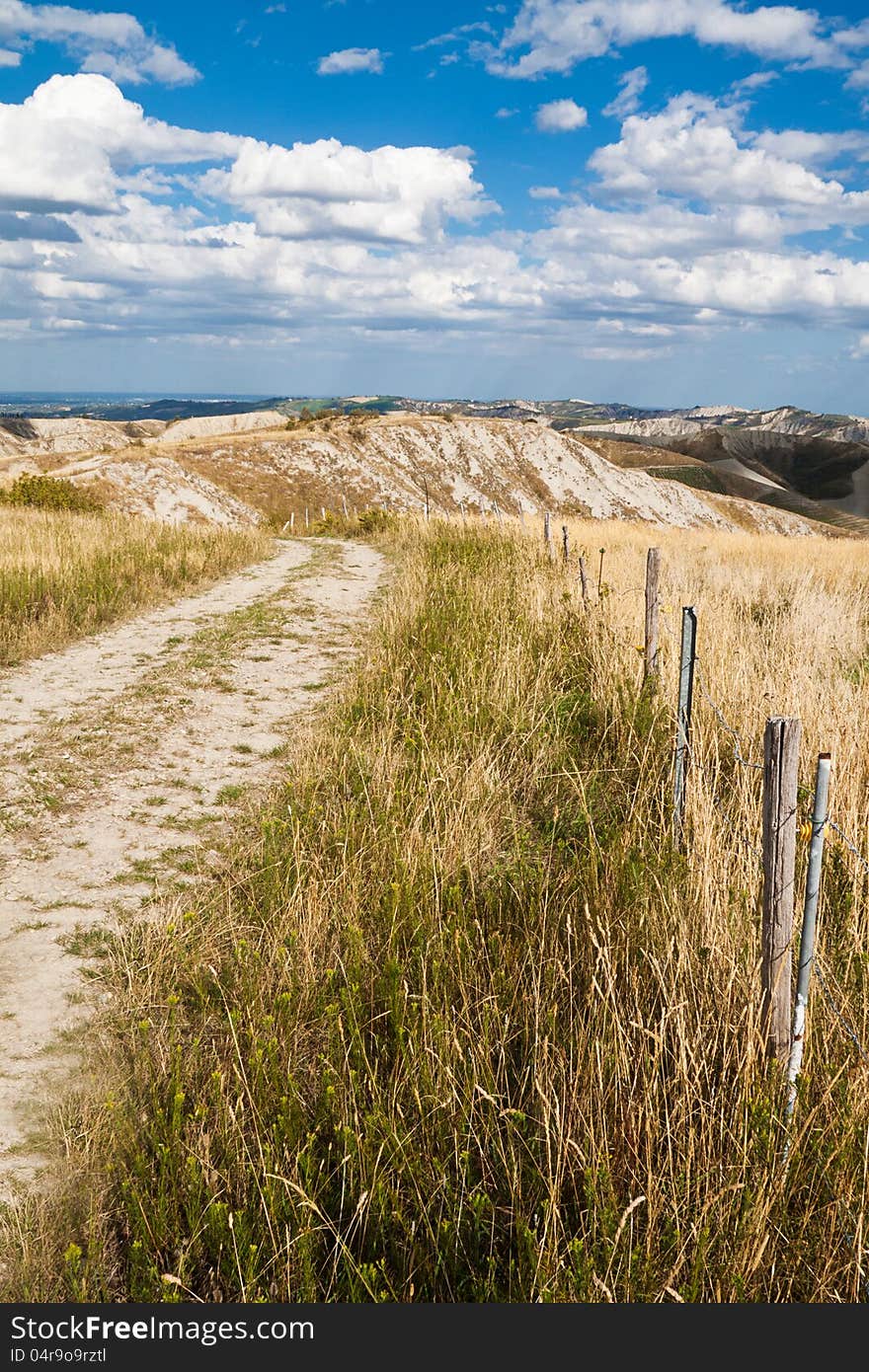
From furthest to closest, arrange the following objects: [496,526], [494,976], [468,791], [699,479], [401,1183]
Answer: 1. [699,479]
2. [496,526]
3. [468,791]
4. [494,976]
5. [401,1183]

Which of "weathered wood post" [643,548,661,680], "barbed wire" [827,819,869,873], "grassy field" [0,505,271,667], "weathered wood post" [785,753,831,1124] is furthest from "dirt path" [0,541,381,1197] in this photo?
"weathered wood post" [643,548,661,680]

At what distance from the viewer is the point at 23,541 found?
12500 millimetres

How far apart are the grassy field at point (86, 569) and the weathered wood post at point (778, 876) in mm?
7879

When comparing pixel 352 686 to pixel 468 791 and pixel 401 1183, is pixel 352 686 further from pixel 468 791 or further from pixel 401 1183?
pixel 401 1183

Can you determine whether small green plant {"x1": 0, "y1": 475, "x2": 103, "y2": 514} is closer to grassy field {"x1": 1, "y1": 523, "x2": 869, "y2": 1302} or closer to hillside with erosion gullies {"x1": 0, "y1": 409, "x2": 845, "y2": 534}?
grassy field {"x1": 1, "y1": 523, "x2": 869, "y2": 1302}

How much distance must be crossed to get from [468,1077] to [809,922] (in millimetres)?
1140

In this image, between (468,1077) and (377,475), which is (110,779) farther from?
(377,475)

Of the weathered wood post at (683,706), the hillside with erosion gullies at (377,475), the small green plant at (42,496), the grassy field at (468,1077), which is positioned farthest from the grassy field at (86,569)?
the hillside with erosion gullies at (377,475)

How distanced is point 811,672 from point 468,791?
10.1 ft

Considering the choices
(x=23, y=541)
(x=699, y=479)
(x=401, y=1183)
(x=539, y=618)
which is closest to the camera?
(x=401, y=1183)

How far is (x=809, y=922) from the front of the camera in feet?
8.51

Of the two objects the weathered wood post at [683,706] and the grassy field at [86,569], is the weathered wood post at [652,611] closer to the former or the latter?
the weathered wood post at [683,706]

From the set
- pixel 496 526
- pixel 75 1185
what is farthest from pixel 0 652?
pixel 496 526

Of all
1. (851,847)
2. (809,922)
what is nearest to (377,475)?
(809,922)
